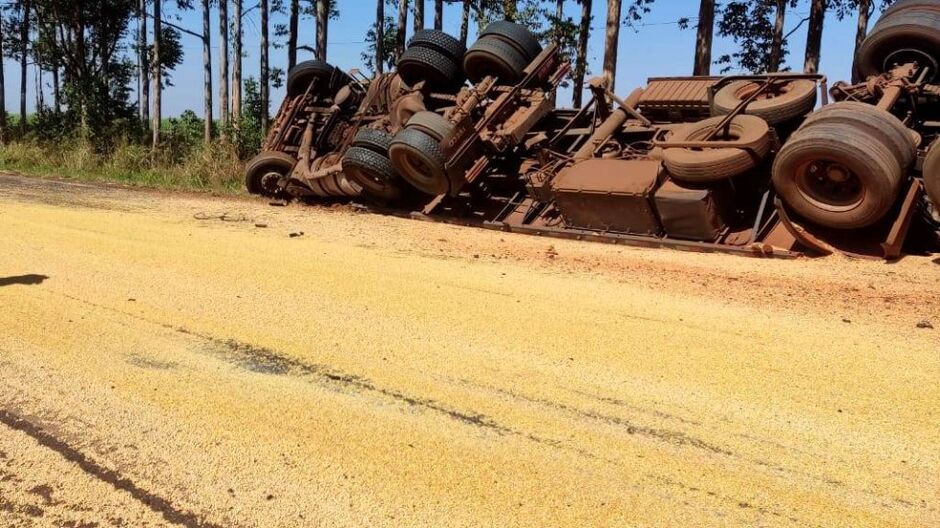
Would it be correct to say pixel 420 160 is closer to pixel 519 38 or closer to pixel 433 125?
pixel 433 125

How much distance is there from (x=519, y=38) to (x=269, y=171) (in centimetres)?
524

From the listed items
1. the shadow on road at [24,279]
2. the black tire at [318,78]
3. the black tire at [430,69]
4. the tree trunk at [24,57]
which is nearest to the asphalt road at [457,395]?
the shadow on road at [24,279]

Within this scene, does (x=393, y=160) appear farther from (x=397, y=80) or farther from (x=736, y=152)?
(x=736, y=152)

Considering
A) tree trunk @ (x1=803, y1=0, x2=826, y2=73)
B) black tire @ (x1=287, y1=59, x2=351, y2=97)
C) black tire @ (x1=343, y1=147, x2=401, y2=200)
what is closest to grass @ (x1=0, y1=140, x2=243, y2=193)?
black tire @ (x1=287, y1=59, x2=351, y2=97)

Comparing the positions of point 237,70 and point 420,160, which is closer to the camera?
point 420,160

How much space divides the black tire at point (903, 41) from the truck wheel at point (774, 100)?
0.85 meters

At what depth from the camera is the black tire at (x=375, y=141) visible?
1185 centimetres

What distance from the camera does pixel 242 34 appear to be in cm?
2795

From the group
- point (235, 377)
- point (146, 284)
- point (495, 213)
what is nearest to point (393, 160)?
point (495, 213)

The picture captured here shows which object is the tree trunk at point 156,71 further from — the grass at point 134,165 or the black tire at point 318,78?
the black tire at point 318,78

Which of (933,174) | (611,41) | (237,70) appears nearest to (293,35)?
(237,70)

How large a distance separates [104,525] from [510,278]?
4.51 meters

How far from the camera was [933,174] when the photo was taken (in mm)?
7594

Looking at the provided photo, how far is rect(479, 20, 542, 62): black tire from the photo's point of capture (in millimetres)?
11836
